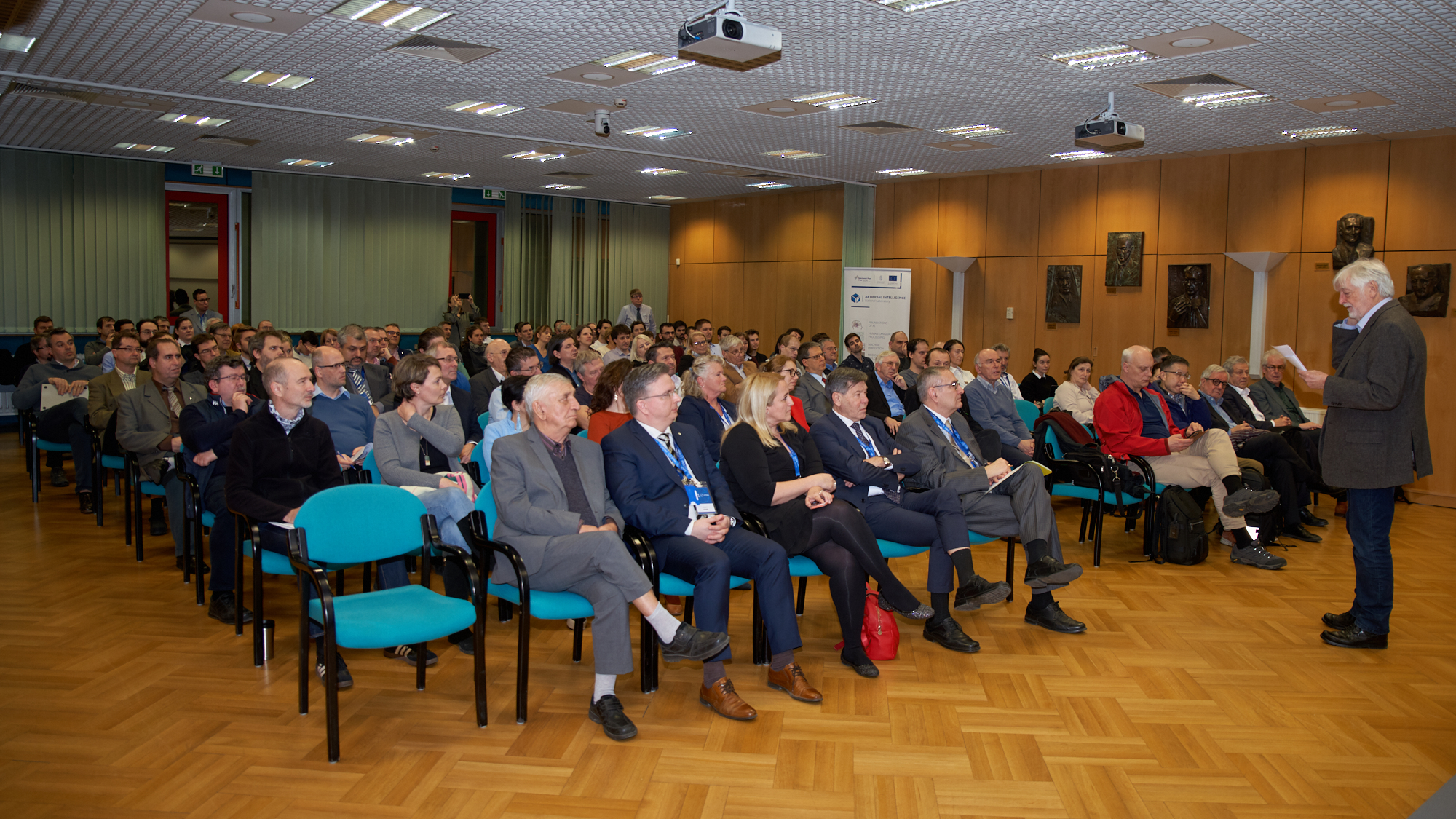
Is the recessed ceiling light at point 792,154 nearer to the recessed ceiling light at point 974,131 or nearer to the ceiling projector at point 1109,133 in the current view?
the recessed ceiling light at point 974,131

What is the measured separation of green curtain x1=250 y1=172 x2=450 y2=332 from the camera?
12805mm

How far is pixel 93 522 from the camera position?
631cm

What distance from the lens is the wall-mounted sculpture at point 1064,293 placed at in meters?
11.1

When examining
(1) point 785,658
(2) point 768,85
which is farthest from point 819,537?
(2) point 768,85

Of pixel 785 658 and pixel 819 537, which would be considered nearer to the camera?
pixel 785 658

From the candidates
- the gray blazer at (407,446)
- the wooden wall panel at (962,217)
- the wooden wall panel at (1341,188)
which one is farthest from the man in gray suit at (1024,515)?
the wooden wall panel at (962,217)

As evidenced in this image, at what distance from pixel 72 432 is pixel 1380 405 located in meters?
8.01

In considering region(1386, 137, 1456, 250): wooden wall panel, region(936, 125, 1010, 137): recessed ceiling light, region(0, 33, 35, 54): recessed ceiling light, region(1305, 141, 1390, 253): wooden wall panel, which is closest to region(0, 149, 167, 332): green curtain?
region(0, 33, 35, 54): recessed ceiling light

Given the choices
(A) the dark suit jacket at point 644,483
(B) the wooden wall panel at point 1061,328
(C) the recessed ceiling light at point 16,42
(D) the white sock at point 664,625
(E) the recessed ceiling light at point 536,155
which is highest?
(E) the recessed ceiling light at point 536,155

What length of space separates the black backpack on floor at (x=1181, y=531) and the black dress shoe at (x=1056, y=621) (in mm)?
1629

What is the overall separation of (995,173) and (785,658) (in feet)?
30.8

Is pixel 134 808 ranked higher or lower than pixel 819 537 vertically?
lower

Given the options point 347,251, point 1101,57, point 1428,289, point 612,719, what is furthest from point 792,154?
point 612,719

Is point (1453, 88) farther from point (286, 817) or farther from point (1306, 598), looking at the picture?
point (286, 817)
